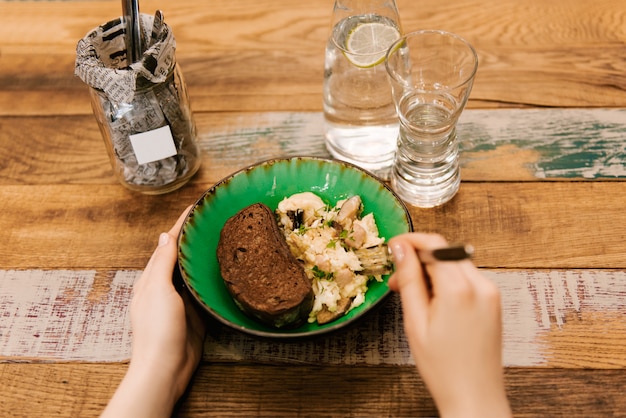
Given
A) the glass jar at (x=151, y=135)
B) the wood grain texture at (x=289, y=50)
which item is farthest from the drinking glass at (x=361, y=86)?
the glass jar at (x=151, y=135)

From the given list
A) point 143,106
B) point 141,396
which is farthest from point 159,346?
point 143,106

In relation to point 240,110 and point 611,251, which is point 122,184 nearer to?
point 240,110

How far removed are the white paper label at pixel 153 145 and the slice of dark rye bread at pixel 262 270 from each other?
0.21 meters

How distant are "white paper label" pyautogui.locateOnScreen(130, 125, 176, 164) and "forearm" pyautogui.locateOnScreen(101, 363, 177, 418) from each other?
39 cm

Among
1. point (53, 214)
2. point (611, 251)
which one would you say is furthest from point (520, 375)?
point (53, 214)

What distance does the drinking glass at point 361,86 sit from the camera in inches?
44.8

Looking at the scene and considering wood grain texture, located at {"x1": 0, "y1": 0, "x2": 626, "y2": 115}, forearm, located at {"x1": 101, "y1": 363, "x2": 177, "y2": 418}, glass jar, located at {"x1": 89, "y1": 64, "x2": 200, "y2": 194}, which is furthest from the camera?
wood grain texture, located at {"x1": 0, "y1": 0, "x2": 626, "y2": 115}

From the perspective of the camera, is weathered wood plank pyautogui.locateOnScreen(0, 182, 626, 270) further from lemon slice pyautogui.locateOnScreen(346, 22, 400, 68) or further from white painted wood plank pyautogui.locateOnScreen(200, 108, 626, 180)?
lemon slice pyautogui.locateOnScreen(346, 22, 400, 68)

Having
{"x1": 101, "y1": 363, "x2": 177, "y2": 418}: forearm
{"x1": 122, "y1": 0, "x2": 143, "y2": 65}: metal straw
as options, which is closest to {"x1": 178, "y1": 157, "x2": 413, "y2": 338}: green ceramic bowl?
{"x1": 101, "y1": 363, "x2": 177, "y2": 418}: forearm

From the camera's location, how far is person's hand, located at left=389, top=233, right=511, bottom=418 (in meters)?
0.71

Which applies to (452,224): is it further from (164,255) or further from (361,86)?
(164,255)

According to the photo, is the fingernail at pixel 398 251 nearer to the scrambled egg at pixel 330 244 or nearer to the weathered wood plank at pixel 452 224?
the scrambled egg at pixel 330 244

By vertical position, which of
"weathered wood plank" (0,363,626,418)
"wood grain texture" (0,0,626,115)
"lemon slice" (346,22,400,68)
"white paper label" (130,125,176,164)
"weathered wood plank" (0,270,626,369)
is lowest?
"weathered wood plank" (0,363,626,418)

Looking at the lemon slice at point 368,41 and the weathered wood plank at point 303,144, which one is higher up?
the lemon slice at point 368,41
